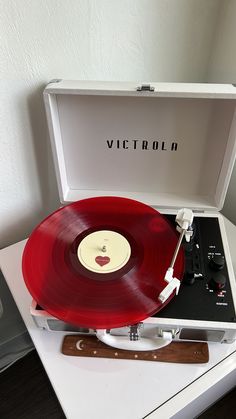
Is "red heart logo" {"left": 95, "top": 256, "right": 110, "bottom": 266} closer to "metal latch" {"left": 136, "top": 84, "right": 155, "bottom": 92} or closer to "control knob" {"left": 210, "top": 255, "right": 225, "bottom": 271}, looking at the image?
"control knob" {"left": 210, "top": 255, "right": 225, "bottom": 271}

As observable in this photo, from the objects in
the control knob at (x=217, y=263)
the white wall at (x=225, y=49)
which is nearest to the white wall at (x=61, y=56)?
the white wall at (x=225, y=49)

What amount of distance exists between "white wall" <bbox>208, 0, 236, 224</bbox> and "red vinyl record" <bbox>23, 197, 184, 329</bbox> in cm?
47

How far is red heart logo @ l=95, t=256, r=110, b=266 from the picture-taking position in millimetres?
677

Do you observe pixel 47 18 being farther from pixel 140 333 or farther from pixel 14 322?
pixel 14 322

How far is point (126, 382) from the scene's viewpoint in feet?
2.08

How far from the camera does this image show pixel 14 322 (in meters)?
1.25

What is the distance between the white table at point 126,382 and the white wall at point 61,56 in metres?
0.40

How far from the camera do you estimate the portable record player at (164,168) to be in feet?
2.12

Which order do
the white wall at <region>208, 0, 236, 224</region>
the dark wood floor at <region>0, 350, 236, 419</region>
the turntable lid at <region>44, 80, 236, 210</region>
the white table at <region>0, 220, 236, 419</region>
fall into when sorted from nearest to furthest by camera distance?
the white table at <region>0, 220, 236, 419</region> < the turntable lid at <region>44, 80, 236, 210</region> < the white wall at <region>208, 0, 236, 224</region> < the dark wood floor at <region>0, 350, 236, 419</region>

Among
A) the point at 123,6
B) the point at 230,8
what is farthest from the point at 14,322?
the point at 230,8

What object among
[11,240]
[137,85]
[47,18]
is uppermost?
[47,18]

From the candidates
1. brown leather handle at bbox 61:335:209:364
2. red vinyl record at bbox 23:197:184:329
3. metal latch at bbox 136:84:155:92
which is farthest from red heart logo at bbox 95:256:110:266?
metal latch at bbox 136:84:155:92

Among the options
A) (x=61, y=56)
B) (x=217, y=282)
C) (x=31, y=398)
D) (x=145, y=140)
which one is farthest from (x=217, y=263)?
(x=31, y=398)

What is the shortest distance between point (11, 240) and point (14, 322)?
410 mm
